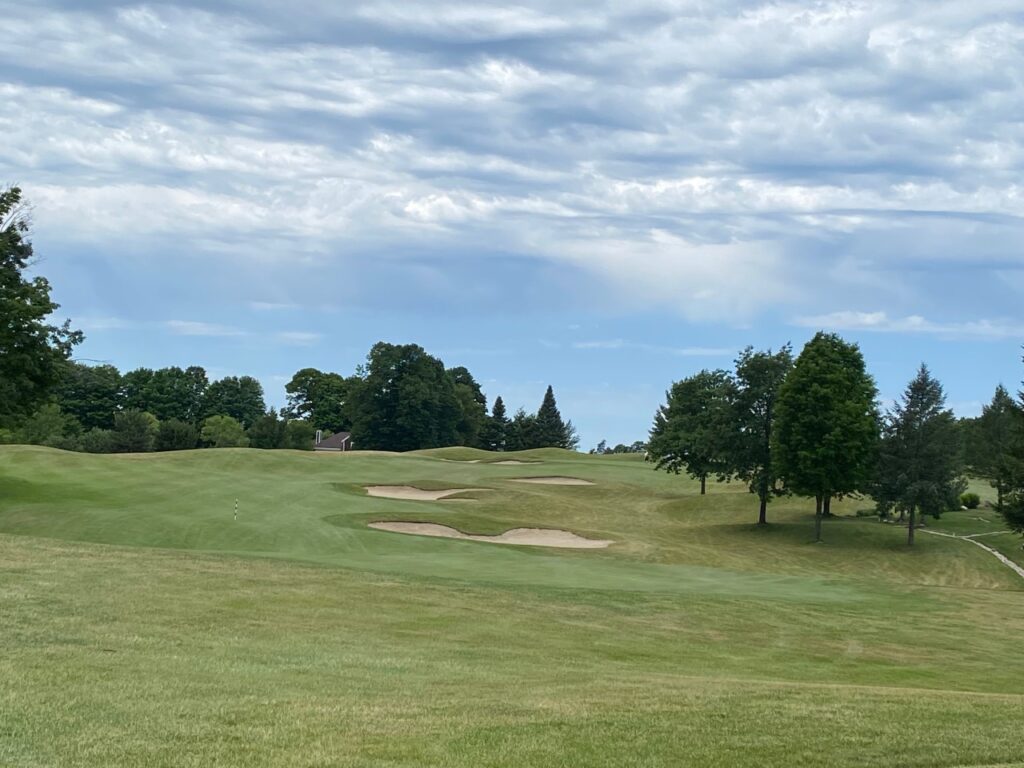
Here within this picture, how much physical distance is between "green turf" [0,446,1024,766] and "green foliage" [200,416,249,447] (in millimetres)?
80987

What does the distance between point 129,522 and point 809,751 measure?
3236cm

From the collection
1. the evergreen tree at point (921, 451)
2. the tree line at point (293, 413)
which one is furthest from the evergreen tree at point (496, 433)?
the evergreen tree at point (921, 451)

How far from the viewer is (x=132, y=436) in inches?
4129

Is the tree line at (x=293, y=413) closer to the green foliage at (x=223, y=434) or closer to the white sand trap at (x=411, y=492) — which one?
the green foliage at (x=223, y=434)

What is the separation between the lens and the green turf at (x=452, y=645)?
10.2 m

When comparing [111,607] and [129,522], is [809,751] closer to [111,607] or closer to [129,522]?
[111,607]

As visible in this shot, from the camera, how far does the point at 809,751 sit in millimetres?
10570

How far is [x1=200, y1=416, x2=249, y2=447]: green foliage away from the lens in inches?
→ 5084

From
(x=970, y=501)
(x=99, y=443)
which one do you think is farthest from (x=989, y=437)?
(x=99, y=443)

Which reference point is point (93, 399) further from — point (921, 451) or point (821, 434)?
point (921, 451)

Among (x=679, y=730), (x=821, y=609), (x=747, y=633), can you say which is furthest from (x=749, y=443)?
(x=679, y=730)

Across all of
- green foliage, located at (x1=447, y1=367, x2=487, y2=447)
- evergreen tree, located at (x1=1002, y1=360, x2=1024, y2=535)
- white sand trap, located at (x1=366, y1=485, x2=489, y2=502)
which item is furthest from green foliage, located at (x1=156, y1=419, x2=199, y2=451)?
evergreen tree, located at (x1=1002, y1=360, x2=1024, y2=535)

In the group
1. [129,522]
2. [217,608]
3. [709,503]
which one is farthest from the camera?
[709,503]

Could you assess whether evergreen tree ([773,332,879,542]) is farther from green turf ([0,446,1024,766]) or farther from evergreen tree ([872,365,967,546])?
green turf ([0,446,1024,766])
